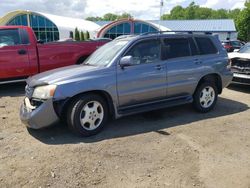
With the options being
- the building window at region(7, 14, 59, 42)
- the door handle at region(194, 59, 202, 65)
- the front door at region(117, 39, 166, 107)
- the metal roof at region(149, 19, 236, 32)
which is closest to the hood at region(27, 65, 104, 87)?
the front door at region(117, 39, 166, 107)

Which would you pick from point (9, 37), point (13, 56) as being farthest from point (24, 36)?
point (13, 56)

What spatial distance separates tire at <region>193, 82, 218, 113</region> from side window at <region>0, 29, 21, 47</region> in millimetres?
5238

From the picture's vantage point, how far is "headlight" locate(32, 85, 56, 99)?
5.26m

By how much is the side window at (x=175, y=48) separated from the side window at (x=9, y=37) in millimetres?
4599

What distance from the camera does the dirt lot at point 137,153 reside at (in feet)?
13.5

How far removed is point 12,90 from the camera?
9531mm

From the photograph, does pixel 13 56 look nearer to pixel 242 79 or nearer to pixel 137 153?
pixel 137 153

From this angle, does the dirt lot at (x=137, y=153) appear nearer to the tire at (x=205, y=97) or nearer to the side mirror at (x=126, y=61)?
the tire at (x=205, y=97)

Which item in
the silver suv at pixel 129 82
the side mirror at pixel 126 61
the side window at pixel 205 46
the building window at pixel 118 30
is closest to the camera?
the silver suv at pixel 129 82

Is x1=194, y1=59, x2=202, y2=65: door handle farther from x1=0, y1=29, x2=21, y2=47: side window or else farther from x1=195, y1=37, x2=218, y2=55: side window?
x1=0, y1=29, x2=21, y2=47: side window

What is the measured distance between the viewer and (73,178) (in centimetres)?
414

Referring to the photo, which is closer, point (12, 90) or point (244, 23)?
point (12, 90)

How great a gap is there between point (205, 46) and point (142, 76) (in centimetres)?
208

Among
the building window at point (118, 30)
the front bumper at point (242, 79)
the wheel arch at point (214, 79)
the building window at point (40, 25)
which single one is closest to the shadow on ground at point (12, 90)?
the wheel arch at point (214, 79)
